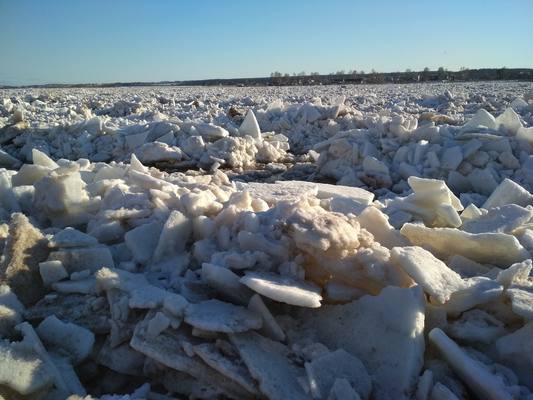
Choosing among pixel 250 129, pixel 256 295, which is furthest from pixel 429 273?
pixel 250 129

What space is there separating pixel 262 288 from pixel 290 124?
20.8 ft

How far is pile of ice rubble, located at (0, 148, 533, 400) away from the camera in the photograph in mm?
1553

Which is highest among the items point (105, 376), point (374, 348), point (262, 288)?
point (262, 288)

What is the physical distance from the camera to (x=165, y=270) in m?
2.20

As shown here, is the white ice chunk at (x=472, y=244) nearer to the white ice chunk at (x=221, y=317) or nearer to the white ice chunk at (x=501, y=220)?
the white ice chunk at (x=501, y=220)

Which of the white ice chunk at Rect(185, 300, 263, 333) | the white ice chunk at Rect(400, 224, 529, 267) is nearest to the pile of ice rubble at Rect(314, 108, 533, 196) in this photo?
the white ice chunk at Rect(400, 224, 529, 267)

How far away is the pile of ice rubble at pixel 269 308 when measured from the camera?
155cm

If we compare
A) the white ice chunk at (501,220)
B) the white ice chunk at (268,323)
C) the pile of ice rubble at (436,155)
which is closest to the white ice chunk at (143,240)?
the white ice chunk at (268,323)

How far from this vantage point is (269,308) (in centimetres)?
185

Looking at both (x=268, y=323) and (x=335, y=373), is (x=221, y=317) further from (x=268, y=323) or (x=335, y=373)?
(x=335, y=373)

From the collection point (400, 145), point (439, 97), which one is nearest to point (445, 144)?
point (400, 145)

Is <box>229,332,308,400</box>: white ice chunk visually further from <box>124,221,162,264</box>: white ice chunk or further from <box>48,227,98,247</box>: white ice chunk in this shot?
<box>48,227,98,247</box>: white ice chunk

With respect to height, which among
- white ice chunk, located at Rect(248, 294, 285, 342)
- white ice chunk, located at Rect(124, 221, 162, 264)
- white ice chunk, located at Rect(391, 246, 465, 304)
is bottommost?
white ice chunk, located at Rect(248, 294, 285, 342)

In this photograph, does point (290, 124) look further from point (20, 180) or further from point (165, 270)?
point (165, 270)
